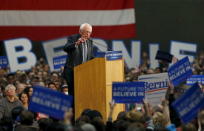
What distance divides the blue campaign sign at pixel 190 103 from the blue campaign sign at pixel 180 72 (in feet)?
8.16

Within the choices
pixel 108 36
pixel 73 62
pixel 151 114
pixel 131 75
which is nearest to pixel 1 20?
pixel 108 36

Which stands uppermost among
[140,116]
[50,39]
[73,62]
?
[50,39]

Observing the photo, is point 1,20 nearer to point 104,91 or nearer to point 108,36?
point 108,36

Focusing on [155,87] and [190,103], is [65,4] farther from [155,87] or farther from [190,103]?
[190,103]

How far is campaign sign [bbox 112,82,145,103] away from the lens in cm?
1002

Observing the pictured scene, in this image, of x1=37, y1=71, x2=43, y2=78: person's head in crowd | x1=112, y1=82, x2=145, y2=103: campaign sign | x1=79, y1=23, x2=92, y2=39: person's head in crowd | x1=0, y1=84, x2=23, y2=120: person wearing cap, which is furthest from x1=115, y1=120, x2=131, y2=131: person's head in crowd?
x1=37, y1=71, x2=43, y2=78: person's head in crowd

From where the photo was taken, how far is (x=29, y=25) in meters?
19.9

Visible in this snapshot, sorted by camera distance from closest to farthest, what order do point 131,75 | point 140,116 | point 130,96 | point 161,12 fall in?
point 140,116 < point 130,96 < point 131,75 < point 161,12

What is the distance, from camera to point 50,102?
7938 mm

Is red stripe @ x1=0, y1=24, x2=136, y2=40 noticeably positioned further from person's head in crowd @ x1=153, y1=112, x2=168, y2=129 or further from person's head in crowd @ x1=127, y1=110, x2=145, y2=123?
person's head in crowd @ x1=127, y1=110, x2=145, y2=123

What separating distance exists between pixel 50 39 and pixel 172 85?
10.0 m

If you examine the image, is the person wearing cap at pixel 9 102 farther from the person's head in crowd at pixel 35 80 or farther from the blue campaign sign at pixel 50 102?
the person's head in crowd at pixel 35 80

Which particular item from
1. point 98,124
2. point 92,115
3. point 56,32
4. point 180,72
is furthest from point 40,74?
point 98,124

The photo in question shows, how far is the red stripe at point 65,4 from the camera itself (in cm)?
1970
